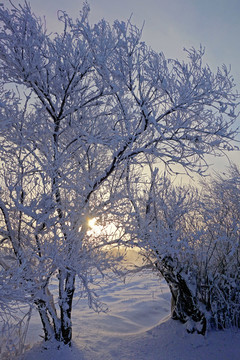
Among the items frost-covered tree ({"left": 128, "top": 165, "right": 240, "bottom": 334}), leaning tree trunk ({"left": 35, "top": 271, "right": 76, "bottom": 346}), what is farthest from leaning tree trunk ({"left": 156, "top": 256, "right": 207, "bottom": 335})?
leaning tree trunk ({"left": 35, "top": 271, "right": 76, "bottom": 346})

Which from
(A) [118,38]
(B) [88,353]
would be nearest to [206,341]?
(B) [88,353]

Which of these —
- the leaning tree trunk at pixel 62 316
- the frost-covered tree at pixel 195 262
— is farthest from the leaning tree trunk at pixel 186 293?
the leaning tree trunk at pixel 62 316

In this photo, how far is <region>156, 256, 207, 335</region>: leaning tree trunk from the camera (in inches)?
297

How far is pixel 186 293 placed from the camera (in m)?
7.75


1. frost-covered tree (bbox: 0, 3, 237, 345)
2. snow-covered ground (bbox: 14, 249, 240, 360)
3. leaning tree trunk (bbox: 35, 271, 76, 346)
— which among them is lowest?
snow-covered ground (bbox: 14, 249, 240, 360)

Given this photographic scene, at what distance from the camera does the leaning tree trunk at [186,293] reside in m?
7.54

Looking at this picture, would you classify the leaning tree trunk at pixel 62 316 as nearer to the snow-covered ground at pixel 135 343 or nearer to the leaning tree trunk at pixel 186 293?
the snow-covered ground at pixel 135 343

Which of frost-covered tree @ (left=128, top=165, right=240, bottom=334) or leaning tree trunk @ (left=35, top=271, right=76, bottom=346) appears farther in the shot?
frost-covered tree @ (left=128, top=165, right=240, bottom=334)

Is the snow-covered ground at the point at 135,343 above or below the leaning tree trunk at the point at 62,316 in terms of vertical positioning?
below

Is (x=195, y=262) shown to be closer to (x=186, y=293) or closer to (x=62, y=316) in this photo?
(x=186, y=293)

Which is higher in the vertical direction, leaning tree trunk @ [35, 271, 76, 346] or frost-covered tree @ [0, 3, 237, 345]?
frost-covered tree @ [0, 3, 237, 345]

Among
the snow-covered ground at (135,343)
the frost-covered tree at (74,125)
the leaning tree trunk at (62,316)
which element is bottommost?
the snow-covered ground at (135,343)

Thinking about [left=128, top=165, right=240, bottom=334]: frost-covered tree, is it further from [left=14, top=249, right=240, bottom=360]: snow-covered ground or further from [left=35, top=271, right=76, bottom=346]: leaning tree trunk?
[left=35, top=271, right=76, bottom=346]: leaning tree trunk

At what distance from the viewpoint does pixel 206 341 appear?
7281 millimetres
